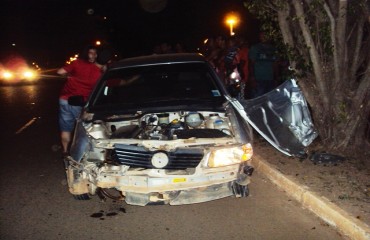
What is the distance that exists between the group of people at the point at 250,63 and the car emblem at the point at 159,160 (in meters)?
4.11

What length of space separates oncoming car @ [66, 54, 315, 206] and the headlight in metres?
0.01

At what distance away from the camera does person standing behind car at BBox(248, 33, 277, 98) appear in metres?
9.27

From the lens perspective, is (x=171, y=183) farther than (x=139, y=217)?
No

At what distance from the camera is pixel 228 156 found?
14.9ft

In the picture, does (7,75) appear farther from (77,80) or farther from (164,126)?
(164,126)

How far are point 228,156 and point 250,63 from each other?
18.1ft

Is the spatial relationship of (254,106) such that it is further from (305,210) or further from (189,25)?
(189,25)

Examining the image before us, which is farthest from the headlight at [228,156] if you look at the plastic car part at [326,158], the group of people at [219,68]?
the plastic car part at [326,158]

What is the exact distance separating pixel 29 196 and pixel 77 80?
2013 mm

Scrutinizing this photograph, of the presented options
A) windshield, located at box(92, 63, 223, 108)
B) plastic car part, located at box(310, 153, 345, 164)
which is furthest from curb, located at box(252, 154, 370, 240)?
windshield, located at box(92, 63, 223, 108)

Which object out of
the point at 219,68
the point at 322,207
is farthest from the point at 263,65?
the point at 322,207

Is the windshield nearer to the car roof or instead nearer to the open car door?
the car roof

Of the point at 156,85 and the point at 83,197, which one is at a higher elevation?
the point at 156,85

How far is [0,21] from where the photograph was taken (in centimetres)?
5462
